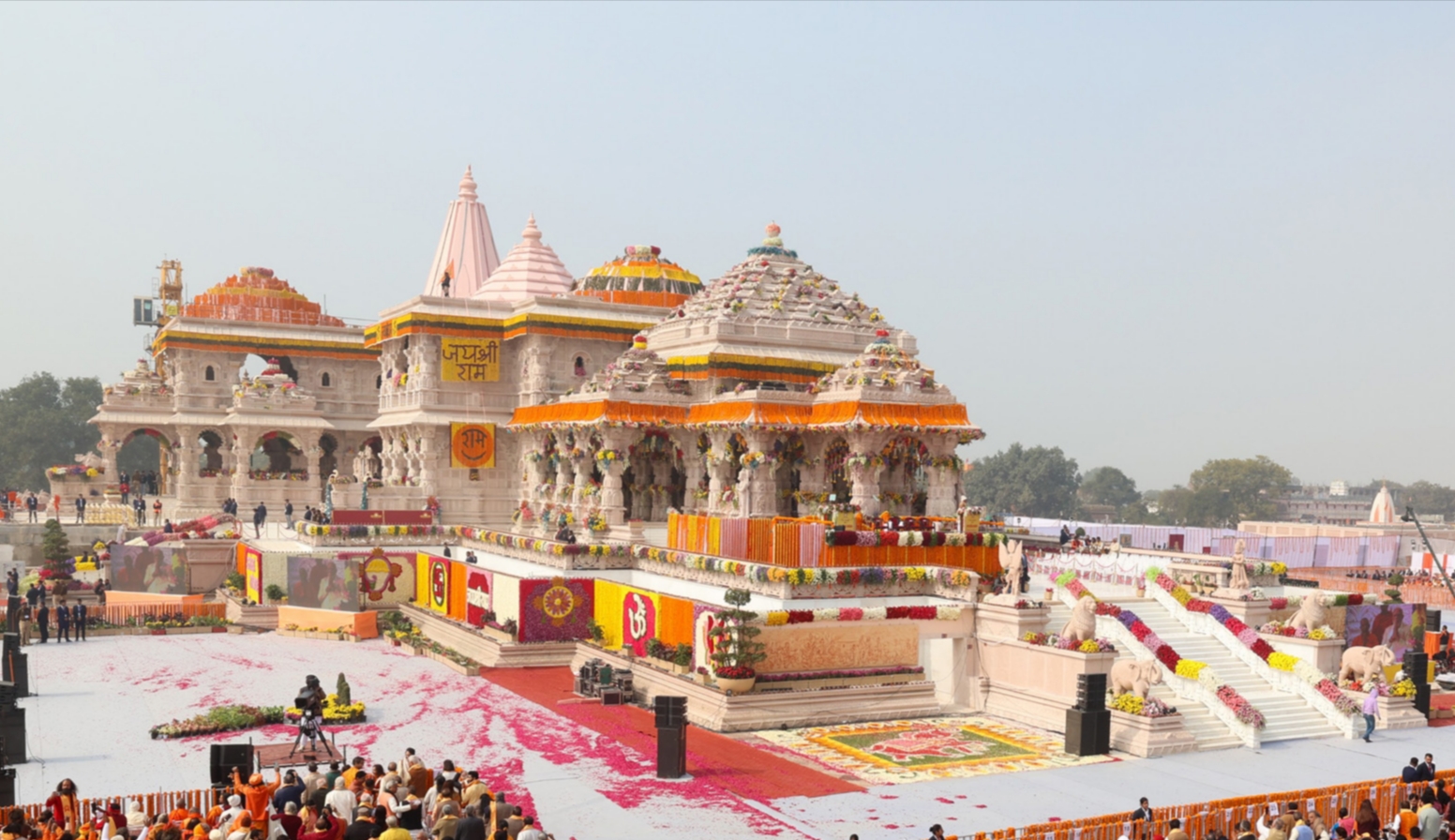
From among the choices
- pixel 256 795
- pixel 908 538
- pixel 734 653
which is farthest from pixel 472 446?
pixel 256 795

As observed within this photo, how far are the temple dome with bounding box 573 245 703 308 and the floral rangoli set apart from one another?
28.3m

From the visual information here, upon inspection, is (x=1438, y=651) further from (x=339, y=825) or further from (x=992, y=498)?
(x=992, y=498)

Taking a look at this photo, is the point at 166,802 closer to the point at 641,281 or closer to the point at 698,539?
the point at 698,539

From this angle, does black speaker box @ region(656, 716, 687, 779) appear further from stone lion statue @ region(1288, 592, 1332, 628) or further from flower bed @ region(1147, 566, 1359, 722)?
stone lion statue @ region(1288, 592, 1332, 628)

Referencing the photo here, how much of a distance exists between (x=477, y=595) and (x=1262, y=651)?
1754cm

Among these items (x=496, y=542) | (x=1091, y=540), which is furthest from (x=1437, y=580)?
(x=496, y=542)

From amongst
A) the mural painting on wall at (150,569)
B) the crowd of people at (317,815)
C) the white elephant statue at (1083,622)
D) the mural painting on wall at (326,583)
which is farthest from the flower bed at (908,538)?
the mural painting on wall at (150,569)

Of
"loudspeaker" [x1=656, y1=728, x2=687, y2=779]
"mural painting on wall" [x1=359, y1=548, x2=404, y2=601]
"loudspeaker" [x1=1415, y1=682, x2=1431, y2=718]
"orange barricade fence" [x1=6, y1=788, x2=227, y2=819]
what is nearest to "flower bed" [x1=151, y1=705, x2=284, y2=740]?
"orange barricade fence" [x1=6, y1=788, x2=227, y2=819]

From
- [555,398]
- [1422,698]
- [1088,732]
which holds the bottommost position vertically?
[1422,698]

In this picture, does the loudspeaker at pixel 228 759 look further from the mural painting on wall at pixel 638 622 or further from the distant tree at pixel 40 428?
the distant tree at pixel 40 428

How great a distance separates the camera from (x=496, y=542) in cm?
3656

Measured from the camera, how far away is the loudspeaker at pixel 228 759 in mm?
16906

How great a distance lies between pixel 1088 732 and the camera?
827 inches

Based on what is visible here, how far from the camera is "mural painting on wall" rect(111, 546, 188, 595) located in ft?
120
